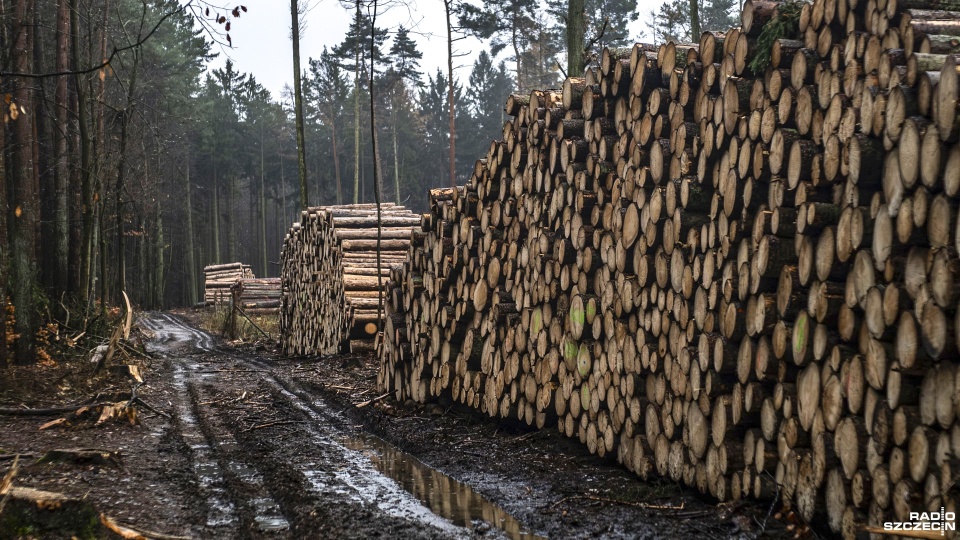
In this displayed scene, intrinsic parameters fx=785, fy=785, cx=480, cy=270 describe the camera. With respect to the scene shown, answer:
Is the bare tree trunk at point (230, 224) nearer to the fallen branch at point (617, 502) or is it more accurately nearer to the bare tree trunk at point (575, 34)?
the bare tree trunk at point (575, 34)

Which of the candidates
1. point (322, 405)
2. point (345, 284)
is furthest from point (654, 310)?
point (345, 284)

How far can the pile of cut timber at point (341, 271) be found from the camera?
46.5 feet

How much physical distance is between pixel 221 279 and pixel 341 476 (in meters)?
35.0

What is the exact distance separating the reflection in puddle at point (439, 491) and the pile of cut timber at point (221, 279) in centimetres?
2962

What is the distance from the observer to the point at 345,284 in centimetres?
1431

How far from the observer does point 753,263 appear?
456cm

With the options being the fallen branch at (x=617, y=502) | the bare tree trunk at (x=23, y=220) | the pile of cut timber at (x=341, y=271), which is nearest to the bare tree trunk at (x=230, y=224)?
the pile of cut timber at (x=341, y=271)

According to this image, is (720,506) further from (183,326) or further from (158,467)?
(183,326)

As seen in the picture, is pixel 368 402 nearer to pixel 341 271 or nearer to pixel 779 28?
pixel 341 271

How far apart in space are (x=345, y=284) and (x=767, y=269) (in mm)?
10700

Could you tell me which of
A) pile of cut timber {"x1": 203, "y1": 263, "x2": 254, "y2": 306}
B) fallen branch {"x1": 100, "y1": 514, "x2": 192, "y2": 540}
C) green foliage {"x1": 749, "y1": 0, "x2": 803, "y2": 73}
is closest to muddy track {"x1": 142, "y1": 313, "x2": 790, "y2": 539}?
fallen branch {"x1": 100, "y1": 514, "x2": 192, "y2": 540}

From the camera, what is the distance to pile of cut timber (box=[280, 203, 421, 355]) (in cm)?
1419

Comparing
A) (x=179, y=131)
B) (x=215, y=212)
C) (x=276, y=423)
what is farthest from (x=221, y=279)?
(x=276, y=423)

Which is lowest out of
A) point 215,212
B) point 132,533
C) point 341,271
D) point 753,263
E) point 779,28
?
point 132,533
